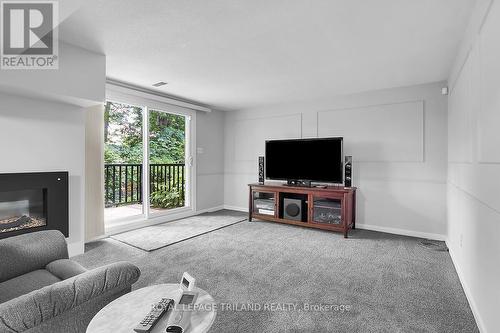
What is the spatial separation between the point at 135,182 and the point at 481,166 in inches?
195

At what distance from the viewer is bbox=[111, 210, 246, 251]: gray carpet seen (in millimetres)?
3561

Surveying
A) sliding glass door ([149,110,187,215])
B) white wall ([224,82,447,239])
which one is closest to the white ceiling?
white wall ([224,82,447,239])

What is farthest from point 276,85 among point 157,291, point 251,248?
point 157,291

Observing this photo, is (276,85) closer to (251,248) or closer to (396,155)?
(396,155)

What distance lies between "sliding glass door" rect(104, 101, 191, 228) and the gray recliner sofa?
227 centimetres

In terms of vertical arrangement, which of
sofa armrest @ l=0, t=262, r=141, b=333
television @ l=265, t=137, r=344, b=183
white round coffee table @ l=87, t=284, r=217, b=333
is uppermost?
television @ l=265, t=137, r=344, b=183

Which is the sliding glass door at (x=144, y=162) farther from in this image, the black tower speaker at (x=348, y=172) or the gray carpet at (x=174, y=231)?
the black tower speaker at (x=348, y=172)

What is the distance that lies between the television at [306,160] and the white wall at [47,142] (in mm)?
3029

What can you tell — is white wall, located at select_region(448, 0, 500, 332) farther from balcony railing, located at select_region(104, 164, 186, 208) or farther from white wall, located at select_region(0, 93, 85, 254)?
balcony railing, located at select_region(104, 164, 186, 208)

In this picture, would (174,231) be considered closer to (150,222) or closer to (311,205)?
(150,222)

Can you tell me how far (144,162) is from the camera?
172 inches

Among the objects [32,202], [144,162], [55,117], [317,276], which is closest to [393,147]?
[317,276]

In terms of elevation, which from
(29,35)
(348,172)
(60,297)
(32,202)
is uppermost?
(29,35)

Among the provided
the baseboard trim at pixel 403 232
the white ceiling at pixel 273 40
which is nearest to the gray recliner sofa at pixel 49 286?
the white ceiling at pixel 273 40
